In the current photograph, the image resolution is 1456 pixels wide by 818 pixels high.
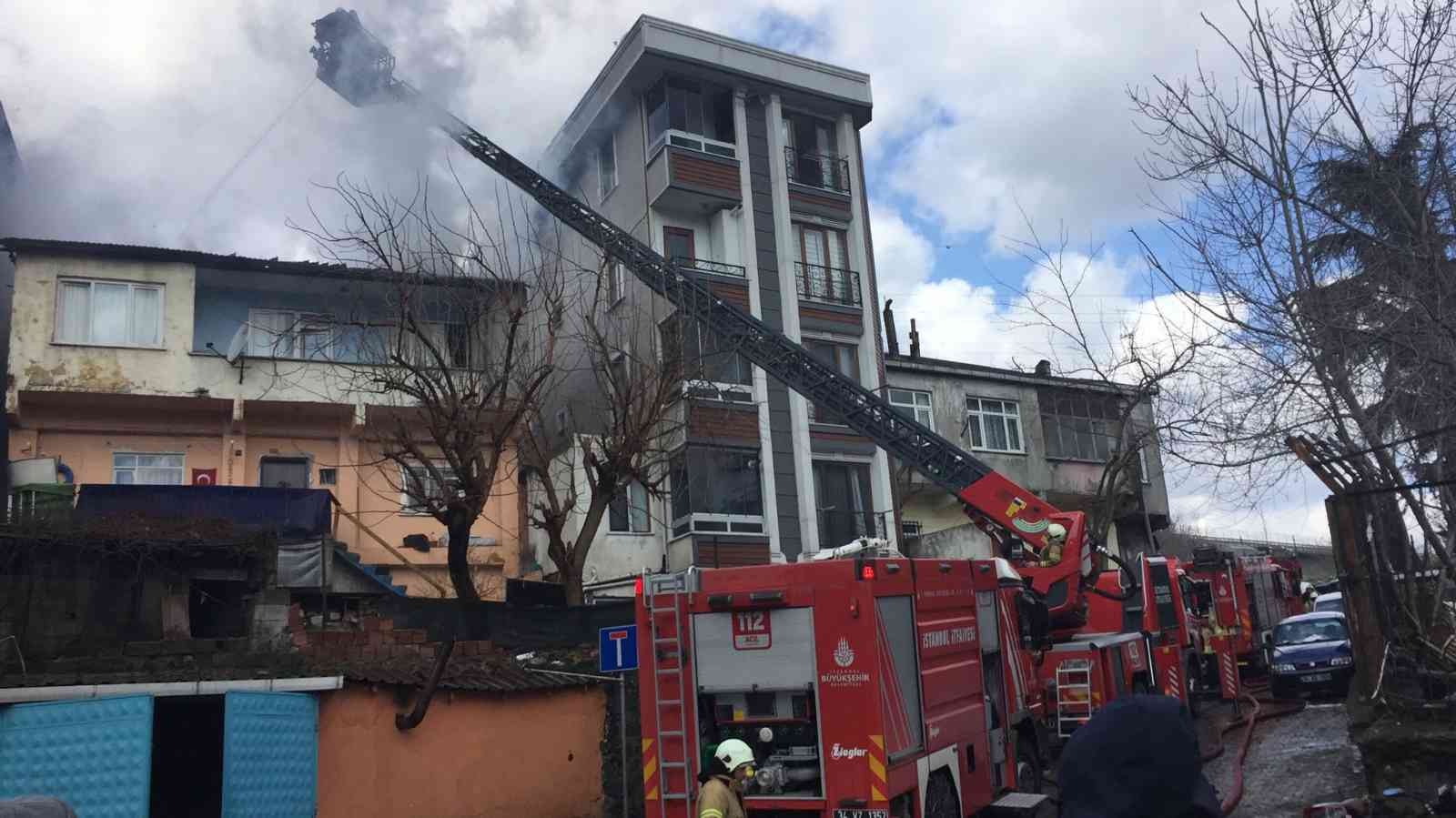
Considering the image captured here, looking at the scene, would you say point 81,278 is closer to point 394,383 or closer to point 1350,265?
point 394,383

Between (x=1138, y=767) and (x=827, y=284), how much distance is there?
26881 millimetres

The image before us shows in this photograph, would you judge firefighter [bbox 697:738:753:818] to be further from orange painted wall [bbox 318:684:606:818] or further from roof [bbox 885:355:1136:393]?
roof [bbox 885:355:1136:393]

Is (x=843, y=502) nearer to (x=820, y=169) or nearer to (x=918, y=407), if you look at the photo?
(x=918, y=407)

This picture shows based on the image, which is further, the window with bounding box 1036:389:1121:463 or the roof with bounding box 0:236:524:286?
the window with bounding box 1036:389:1121:463

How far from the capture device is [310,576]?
1888 centimetres

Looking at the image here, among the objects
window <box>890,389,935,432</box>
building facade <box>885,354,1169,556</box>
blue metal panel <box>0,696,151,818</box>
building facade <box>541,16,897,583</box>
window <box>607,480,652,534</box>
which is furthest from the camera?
window <box>890,389,935,432</box>

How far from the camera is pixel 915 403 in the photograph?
31.2 meters

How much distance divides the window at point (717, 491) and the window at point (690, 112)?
7789 millimetres

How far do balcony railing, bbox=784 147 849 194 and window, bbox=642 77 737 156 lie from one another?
72.8 inches

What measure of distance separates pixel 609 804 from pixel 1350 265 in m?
10.1

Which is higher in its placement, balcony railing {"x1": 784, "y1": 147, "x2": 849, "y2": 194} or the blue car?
balcony railing {"x1": 784, "y1": 147, "x2": 849, "y2": 194}

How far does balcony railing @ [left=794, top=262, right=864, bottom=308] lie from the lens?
2862 cm

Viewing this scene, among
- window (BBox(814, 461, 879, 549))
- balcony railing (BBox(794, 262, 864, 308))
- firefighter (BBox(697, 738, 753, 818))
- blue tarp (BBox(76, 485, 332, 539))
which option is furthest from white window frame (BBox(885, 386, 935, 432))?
firefighter (BBox(697, 738, 753, 818))

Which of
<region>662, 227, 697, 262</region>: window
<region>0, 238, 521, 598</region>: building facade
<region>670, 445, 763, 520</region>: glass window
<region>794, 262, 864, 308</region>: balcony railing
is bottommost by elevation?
<region>670, 445, 763, 520</region>: glass window
